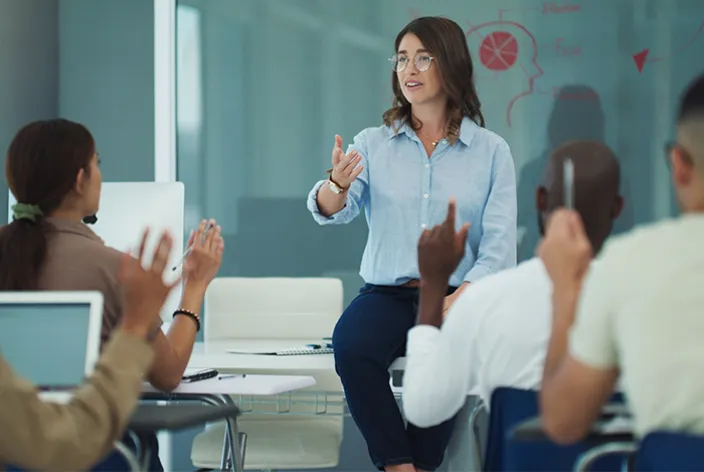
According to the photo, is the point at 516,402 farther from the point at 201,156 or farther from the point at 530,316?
the point at 201,156

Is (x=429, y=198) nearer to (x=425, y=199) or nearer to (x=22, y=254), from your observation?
(x=425, y=199)

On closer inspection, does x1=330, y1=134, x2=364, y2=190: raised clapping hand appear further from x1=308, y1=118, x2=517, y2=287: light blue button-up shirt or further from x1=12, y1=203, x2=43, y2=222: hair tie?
x1=12, y1=203, x2=43, y2=222: hair tie

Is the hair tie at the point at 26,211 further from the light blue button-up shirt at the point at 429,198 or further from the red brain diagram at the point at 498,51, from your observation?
the red brain diagram at the point at 498,51

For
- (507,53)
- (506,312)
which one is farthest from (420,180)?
(506,312)

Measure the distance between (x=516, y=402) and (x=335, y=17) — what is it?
330cm

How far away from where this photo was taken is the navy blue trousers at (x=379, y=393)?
316 centimetres

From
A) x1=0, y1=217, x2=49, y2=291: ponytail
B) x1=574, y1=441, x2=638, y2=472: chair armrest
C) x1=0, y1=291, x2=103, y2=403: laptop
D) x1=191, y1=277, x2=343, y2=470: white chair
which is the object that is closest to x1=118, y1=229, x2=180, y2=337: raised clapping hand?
x1=0, y1=291, x2=103, y2=403: laptop

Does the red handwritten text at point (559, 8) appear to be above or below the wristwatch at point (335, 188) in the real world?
above

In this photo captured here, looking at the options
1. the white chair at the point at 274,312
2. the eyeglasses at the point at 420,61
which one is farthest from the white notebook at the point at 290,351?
the eyeglasses at the point at 420,61

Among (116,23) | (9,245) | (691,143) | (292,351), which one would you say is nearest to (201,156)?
(116,23)

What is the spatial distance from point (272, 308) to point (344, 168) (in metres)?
0.85

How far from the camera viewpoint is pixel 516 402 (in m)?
1.88

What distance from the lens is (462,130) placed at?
365 cm

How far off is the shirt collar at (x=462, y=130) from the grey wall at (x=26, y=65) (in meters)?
2.05
